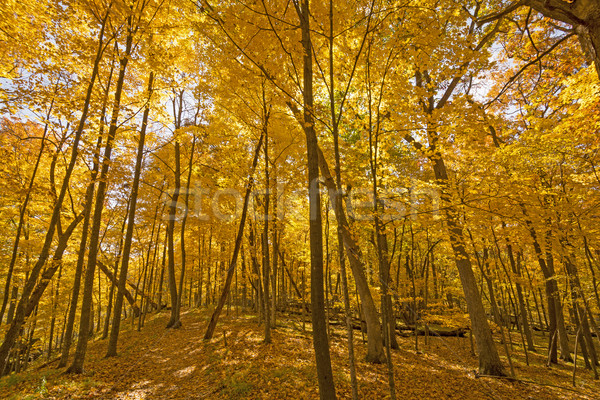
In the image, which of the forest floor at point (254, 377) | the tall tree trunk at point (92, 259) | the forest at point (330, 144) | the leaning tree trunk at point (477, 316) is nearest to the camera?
the forest at point (330, 144)

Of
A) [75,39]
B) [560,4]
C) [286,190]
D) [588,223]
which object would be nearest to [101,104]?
[75,39]

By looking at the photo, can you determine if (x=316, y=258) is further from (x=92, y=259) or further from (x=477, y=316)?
(x=477, y=316)

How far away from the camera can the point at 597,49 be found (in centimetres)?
287

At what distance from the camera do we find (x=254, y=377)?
6020 millimetres

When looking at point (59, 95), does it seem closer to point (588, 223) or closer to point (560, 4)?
point (560, 4)

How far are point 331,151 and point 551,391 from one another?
9205mm

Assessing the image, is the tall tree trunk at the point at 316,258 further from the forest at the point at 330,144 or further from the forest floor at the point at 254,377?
the forest floor at the point at 254,377

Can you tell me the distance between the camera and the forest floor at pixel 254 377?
5.44 m

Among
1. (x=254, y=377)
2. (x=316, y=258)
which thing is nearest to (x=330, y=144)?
(x=316, y=258)

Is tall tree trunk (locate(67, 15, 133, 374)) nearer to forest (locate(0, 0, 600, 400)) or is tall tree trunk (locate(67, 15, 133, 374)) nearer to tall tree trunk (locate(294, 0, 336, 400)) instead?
forest (locate(0, 0, 600, 400))

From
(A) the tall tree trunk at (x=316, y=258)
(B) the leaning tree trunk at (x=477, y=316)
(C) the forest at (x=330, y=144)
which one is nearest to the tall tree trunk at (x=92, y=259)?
(C) the forest at (x=330, y=144)

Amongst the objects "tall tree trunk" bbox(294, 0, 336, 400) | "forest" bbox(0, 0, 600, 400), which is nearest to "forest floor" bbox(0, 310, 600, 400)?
"forest" bbox(0, 0, 600, 400)

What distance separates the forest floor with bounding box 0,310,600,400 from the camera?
544 centimetres

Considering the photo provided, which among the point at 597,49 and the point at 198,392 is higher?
the point at 597,49
